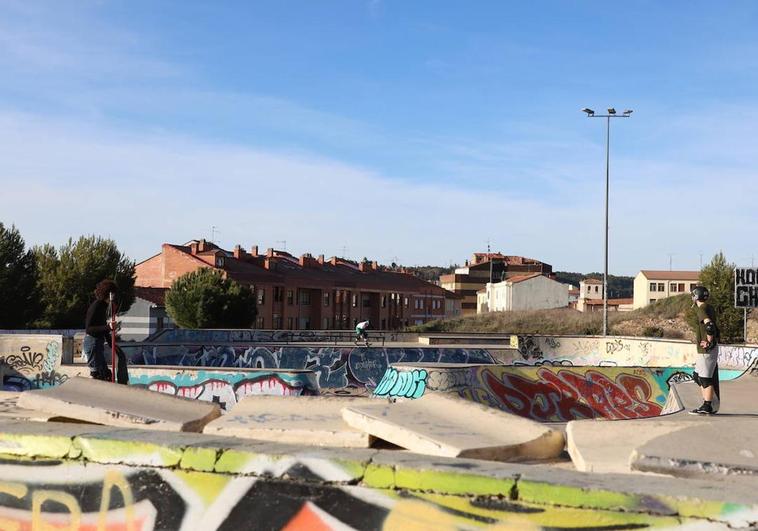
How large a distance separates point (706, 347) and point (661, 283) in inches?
3832

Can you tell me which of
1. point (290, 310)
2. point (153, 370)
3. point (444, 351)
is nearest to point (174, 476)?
point (153, 370)

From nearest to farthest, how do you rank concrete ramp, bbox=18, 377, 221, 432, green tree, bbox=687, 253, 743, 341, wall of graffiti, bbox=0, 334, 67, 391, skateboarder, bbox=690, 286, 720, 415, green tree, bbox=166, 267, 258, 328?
1. concrete ramp, bbox=18, 377, 221, 432
2. skateboarder, bbox=690, 286, 720, 415
3. wall of graffiti, bbox=0, 334, 67, 391
4. green tree, bbox=687, 253, 743, 341
5. green tree, bbox=166, 267, 258, 328

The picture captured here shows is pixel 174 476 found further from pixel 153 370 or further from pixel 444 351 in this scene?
pixel 444 351

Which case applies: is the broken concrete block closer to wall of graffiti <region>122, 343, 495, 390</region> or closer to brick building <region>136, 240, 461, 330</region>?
wall of graffiti <region>122, 343, 495, 390</region>

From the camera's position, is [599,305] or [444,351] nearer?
[444,351]

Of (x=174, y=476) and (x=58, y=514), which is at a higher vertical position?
(x=174, y=476)

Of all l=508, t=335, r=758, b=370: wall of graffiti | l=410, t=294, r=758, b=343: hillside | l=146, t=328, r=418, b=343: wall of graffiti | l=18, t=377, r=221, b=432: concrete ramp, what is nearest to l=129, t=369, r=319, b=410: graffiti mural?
l=18, t=377, r=221, b=432: concrete ramp

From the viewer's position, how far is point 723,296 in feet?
149

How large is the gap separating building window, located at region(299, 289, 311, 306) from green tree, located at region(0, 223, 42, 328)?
31.1 metres

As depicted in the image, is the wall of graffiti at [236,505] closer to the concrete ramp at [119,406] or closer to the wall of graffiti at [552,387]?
the concrete ramp at [119,406]

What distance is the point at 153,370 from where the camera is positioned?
17516mm

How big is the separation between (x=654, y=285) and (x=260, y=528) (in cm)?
10359

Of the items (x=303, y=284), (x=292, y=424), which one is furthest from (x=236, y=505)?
(x=303, y=284)

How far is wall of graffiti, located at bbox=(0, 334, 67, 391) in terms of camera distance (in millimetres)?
18875
